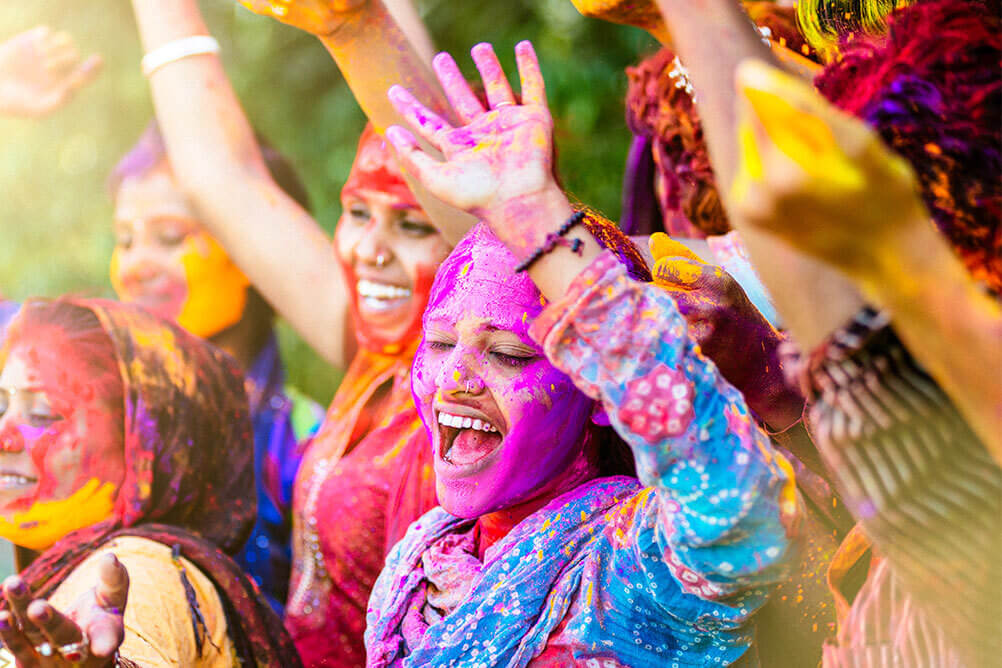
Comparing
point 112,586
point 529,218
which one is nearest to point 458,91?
point 529,218

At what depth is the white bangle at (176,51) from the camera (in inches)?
107

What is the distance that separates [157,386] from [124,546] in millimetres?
420

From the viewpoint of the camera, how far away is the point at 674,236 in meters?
2.47

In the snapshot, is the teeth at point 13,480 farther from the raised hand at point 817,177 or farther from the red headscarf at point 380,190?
the raised hand at point 817,177

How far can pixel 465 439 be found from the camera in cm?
160

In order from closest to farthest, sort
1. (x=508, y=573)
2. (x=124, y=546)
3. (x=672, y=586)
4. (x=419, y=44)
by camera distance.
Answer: (x=672, y=586) → (x=508, y=573) → (x=124, y=546) → (x=419, y=44)

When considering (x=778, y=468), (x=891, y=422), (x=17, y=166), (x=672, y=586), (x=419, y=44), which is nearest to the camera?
(x=891, y=422)

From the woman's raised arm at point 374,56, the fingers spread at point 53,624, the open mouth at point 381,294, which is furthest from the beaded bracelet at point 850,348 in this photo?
the open mouth at point 381,294

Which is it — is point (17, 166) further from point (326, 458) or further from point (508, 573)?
point (508, 573)

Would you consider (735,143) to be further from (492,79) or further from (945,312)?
(492,79)

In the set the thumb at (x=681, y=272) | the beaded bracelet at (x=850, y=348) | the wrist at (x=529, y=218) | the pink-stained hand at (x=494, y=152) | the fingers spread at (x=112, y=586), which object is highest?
the pink-stained hand at (x=494, y=152)

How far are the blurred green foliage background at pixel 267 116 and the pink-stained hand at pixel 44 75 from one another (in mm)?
31

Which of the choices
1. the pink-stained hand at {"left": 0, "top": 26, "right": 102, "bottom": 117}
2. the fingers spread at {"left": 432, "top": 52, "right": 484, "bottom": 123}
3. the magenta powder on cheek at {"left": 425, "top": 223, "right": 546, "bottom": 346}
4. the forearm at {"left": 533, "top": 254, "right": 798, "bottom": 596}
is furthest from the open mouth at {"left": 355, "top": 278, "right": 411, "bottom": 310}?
the forearm at {"left": 533, "top": 254, "right": 798, "bottom": 596}

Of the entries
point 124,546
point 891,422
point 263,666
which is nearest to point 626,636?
→ point 891,422
